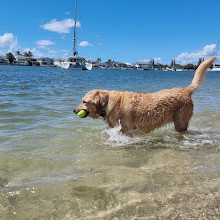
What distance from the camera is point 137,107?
531cm

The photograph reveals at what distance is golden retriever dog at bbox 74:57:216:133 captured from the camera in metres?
5.30

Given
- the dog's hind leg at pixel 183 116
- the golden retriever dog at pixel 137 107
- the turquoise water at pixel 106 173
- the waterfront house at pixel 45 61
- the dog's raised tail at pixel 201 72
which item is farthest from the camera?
the waterfront house at pixel 45 61

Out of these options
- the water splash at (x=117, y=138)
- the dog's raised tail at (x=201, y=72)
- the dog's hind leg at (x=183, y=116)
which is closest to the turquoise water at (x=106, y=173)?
the water splash at (x=117, y=138)

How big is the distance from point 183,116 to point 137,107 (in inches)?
46.9

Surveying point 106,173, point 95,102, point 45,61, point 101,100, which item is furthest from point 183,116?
point 45,61

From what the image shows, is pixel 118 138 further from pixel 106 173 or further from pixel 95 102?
pixel 106 173

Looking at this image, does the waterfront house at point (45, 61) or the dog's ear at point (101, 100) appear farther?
the waterfront house at point (45, 61)

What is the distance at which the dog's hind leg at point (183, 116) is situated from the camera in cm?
553

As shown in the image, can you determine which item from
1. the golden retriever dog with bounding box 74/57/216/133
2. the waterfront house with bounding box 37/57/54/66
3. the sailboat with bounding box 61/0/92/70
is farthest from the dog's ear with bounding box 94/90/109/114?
the waterfront house with bounding box 37/57/54/66

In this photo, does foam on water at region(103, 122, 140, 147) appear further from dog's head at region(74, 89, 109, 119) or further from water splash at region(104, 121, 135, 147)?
dog's head at region(74, 89, 109, 119)

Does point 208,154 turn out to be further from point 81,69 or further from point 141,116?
point 81,69

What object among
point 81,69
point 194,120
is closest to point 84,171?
point 194,120

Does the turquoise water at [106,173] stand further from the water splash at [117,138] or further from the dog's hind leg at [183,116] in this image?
the dog's hind leg at [183,116]

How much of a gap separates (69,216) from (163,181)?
1.40m
